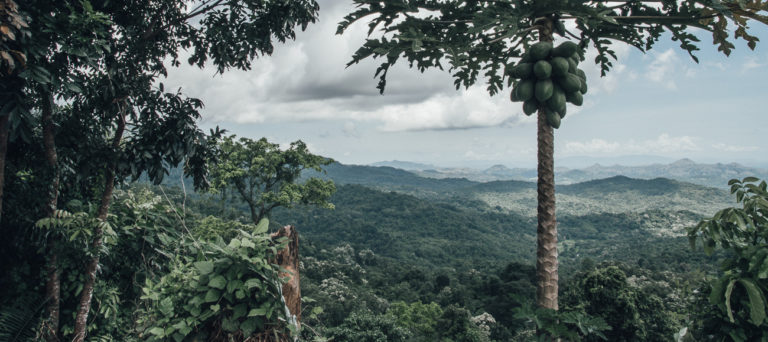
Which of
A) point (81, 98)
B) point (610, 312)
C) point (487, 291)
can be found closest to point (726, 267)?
point (81, 98)

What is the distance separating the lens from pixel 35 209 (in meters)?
4.69

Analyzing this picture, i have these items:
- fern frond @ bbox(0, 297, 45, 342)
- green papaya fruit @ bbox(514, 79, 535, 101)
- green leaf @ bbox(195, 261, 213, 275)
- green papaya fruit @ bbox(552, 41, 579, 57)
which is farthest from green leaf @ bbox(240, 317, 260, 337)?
fern frond @ bbox(0, 297, 45, 342)

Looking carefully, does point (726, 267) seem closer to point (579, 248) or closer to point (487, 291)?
point (487, 291)

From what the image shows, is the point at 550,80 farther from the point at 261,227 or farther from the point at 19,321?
the point at 19,321

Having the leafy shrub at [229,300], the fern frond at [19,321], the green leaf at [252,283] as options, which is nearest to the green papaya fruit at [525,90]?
the leafy shrub at [229,300]

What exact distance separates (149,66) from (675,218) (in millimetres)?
172640

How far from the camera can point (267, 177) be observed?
19125mm

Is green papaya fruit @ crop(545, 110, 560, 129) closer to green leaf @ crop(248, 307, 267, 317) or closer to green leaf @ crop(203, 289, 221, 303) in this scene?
green leaf @ crop(248, 307, 267, 317)

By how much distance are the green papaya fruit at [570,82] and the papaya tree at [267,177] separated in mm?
16440

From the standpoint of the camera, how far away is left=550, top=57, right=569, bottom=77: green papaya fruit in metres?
2.29

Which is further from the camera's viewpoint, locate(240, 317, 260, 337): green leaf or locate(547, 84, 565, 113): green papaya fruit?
locate(547, 84, 565, 113): green papaya fruit

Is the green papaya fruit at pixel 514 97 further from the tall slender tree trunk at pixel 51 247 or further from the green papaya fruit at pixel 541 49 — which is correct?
the tall slender tree trunk at pixel 51 247

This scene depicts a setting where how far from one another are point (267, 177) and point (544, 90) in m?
18.2

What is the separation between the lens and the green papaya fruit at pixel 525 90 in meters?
2.37
